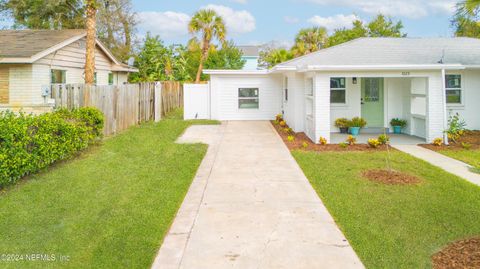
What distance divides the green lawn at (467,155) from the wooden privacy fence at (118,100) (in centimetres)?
1042

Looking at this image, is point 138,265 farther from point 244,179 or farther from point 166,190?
point 244,179

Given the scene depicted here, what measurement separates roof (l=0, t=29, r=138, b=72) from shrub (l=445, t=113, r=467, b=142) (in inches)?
568

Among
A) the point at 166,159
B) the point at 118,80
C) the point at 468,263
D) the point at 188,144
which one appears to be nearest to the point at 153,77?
the point at 118,80

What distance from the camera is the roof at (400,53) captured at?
1377cm

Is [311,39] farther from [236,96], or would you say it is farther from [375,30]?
[236,96]

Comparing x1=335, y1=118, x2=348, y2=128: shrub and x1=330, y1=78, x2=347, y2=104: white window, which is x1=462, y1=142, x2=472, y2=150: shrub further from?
x1=330, y1=78, x2=347, y2=104: white window

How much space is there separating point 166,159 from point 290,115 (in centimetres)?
787

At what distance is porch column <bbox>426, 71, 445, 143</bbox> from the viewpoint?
1279 cm

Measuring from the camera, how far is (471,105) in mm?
15078

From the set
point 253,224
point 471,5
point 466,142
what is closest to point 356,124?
point 466,142

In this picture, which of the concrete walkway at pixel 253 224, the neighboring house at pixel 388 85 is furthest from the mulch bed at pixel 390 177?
the neighboring house at pixel 388 85

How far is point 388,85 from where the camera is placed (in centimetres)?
1517

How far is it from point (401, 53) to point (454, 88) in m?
2.38

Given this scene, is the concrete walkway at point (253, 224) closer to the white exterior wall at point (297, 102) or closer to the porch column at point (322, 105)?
the porch column at point (322, 105)
